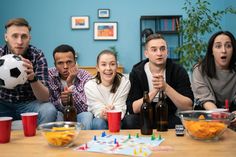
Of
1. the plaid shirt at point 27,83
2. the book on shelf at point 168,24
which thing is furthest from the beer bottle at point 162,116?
the book on shelf at point 168,24

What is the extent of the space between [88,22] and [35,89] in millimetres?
3674

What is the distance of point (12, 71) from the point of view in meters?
1.99

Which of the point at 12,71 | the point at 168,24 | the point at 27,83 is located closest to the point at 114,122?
the point at 12,71

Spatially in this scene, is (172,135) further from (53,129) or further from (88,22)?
(88,22)

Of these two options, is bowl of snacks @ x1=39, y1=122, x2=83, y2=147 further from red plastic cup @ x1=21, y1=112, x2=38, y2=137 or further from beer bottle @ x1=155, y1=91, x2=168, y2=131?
beer bottle @ x1=155, y1=91, x2=168, y2=131

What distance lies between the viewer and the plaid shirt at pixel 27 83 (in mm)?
2383

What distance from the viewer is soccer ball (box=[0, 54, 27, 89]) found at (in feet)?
6.54

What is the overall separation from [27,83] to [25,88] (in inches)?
2.3

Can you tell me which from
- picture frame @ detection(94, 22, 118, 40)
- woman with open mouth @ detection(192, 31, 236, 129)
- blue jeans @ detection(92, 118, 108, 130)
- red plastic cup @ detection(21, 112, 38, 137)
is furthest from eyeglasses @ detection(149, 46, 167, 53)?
picture frame @ detection(94, 22, 118, 40)

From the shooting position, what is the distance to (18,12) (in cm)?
580

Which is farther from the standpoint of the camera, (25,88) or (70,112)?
(25,88)

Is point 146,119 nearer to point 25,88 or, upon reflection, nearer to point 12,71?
point 12,71

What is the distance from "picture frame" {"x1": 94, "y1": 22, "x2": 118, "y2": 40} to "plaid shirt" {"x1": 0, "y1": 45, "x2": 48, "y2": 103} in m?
3.30

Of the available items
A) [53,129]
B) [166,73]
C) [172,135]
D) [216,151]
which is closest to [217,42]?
[166,73]
